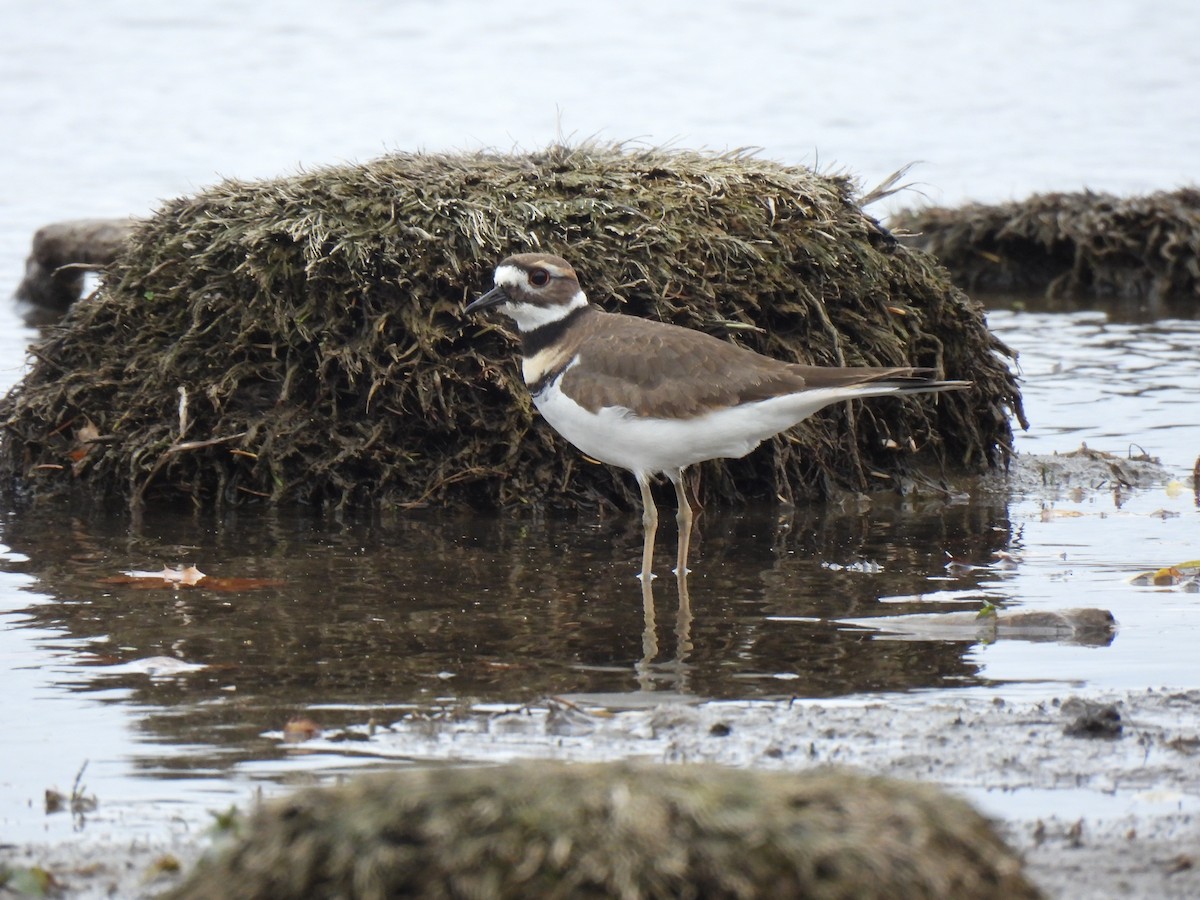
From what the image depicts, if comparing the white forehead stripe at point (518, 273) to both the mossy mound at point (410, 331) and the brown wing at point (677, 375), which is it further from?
the mossy mound at point (410, 331)

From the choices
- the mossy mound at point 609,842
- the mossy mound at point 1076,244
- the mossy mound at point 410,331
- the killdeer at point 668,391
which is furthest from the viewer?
the mossy mound at point 1076,244

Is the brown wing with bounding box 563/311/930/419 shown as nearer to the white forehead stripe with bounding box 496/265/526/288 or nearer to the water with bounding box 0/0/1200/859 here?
the white forehead stripe with bounding box 496/265/526/288

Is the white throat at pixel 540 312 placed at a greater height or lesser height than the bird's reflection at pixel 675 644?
greater

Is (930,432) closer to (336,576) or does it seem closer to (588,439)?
(588,439)

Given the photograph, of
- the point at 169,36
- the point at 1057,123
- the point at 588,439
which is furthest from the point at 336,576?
the point at 169,36

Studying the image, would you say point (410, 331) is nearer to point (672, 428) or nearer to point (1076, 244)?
point (672, 428)

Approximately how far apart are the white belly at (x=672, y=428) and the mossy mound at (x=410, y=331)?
1231 mm

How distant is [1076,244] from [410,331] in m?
8.41

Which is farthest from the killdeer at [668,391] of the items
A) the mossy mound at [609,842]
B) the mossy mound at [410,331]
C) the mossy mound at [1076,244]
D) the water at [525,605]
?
the mossy mound at [1076,244]

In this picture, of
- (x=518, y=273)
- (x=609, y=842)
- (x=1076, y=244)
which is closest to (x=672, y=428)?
(x=518, y=273)

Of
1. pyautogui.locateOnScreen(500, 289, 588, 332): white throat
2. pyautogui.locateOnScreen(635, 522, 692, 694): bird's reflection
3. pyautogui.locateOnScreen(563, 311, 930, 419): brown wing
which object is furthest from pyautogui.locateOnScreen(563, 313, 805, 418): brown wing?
pyautogui.locateOnScreen(635, 522, 692, 694): bird's reflection

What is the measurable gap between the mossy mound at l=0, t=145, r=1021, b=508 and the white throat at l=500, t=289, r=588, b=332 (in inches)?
30.6

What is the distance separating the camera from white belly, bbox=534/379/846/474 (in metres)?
7.21

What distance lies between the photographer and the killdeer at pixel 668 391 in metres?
7.16
